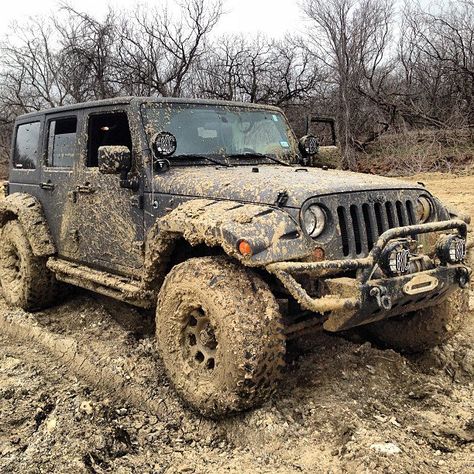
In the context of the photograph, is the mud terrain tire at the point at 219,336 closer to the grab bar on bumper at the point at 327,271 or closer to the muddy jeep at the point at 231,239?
the muddy jeep at the point at 231,239

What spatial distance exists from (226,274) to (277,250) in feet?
1.26

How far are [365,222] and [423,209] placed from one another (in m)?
0.64

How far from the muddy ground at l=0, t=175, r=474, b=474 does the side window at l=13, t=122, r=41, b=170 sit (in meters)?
1.98

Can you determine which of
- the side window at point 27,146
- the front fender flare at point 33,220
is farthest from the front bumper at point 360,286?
the side window at point 27,146

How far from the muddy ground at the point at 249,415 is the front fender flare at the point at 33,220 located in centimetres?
95

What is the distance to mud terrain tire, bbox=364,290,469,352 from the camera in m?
4.11

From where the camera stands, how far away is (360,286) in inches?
122

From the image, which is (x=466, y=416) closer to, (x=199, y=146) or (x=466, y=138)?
(x=199, y=146)

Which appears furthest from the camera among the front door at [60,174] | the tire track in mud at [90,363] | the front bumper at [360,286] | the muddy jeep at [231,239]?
the front door at [60,174]

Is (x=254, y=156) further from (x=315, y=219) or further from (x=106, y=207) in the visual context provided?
(x=315, y=219)

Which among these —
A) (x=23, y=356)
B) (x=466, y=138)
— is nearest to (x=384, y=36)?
(x=466, y=138)

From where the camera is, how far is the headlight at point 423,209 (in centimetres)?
386

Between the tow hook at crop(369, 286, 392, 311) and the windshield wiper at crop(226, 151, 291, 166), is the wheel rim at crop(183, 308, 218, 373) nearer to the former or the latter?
the tow hook at crop(369, 286, 392, 311)

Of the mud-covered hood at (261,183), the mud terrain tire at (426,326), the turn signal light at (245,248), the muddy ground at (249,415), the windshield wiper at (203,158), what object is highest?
the windshield wiper at (203,158)
